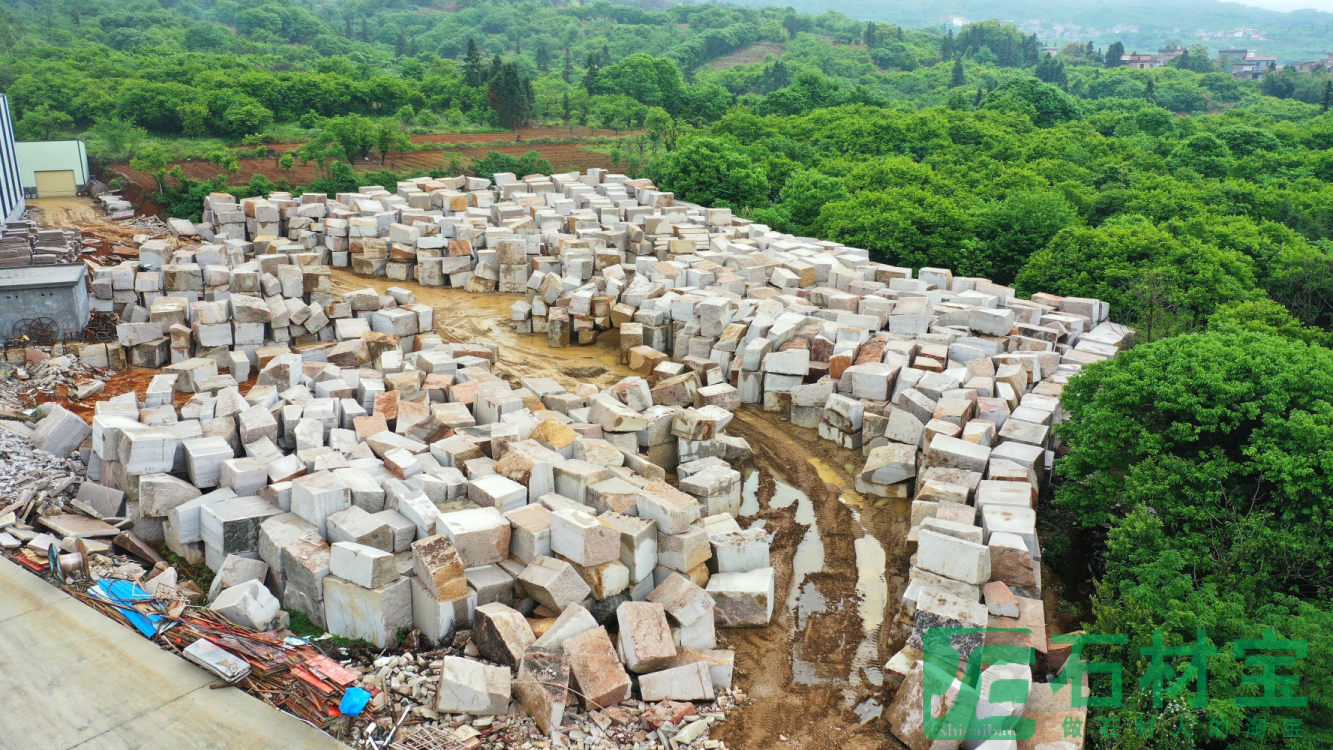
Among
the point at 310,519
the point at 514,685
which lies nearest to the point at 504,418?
the point at 310,519

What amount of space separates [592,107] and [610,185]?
29660 mm

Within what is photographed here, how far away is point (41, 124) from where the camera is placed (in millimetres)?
37875

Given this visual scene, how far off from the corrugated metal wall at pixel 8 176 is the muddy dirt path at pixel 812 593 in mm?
15450

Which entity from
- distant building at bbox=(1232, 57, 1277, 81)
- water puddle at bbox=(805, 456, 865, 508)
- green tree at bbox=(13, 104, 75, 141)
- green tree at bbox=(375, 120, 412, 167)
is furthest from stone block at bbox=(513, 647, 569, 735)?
distant building at bbox=(1232, 57, 1277, 81)

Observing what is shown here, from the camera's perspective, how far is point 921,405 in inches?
590

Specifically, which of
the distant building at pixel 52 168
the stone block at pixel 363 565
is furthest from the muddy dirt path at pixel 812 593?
the distant building at pixel 52 168

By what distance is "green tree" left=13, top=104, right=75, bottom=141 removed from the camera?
37.2m

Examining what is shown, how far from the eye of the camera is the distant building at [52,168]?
29.9 m

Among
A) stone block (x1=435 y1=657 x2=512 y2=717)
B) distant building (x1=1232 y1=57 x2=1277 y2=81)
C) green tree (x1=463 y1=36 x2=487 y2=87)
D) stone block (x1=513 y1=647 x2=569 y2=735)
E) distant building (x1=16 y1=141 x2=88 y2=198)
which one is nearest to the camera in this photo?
stone block (x1=513 y1=647 x2=569 y2=735)

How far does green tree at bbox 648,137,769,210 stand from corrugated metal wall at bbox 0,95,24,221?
1884cm

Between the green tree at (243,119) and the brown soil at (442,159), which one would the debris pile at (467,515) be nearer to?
the brown soil at (442,159)

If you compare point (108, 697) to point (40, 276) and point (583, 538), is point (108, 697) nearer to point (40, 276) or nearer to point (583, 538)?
point (583, 538)

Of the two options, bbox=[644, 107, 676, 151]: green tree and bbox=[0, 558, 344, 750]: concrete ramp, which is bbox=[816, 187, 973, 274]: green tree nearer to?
bbox=[644, 107, 676, 151]: green tree

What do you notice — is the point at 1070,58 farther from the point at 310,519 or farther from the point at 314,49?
the point at 310,519
